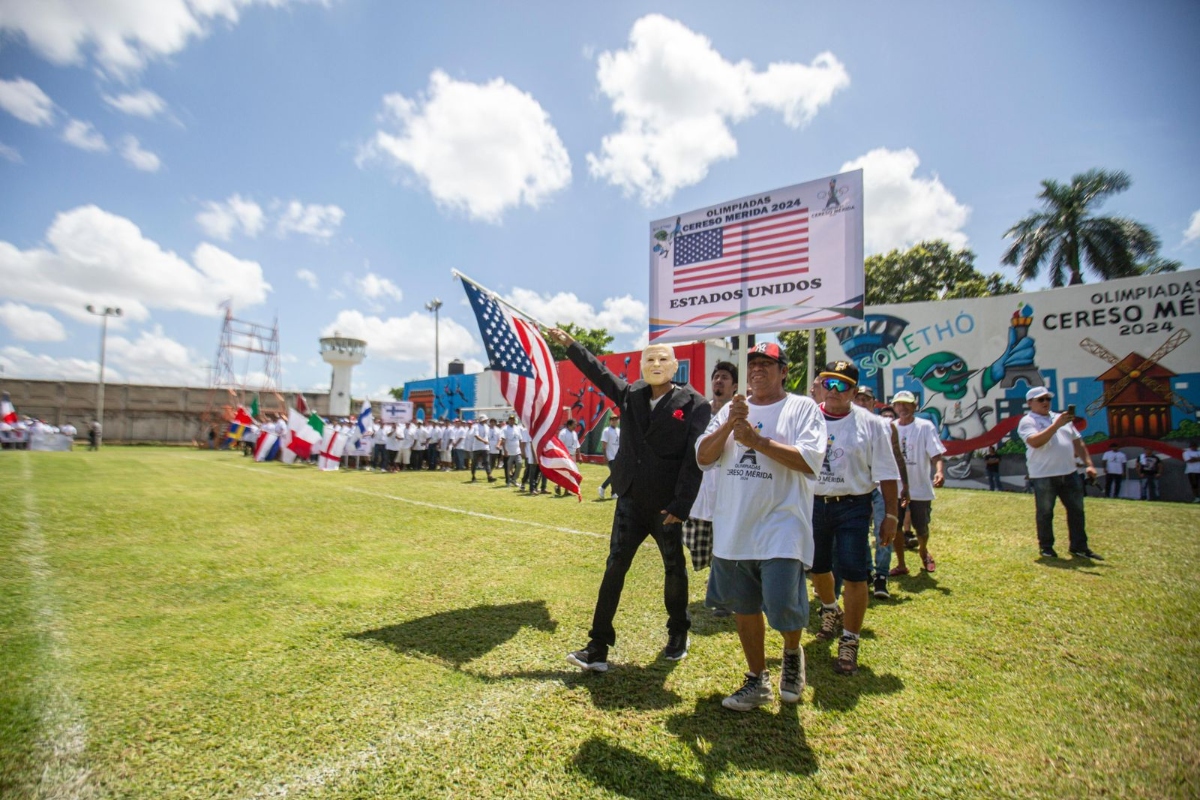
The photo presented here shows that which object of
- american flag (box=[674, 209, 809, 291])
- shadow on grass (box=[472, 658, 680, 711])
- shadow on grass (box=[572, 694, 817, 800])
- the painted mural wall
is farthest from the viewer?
the painted mural wall

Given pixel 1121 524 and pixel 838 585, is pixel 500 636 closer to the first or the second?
pixel 838 585

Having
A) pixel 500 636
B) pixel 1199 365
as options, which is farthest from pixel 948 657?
pixel 1199 365

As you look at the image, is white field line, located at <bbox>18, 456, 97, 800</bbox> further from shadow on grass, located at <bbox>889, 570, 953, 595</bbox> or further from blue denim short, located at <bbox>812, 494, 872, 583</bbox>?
shadow on grass, located at <bbox>889, 570, 953, 595</bbox>

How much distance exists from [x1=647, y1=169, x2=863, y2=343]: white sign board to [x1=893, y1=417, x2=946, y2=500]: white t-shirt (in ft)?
5.45

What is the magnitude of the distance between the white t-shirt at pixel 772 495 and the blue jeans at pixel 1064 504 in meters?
6.00

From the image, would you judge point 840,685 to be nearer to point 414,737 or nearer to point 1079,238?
point 414,737

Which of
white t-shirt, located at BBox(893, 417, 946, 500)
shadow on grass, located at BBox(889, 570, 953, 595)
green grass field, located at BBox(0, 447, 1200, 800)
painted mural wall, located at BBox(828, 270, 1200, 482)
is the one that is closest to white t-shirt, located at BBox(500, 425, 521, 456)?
green grass field, located at BBox(0, 447, 1200, 800)

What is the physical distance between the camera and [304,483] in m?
15.2

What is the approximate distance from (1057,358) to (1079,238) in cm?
1096

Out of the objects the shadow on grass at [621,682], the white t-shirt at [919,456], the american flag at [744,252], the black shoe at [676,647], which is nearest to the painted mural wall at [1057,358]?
the white t-shirt at [919,456]

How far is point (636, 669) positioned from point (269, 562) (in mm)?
4634

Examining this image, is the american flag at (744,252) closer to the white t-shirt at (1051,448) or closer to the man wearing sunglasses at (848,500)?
the white t-shirt at (1051,448)

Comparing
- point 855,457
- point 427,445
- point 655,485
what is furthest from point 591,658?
point 427,445

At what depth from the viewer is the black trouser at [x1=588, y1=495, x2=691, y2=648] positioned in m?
3.62
